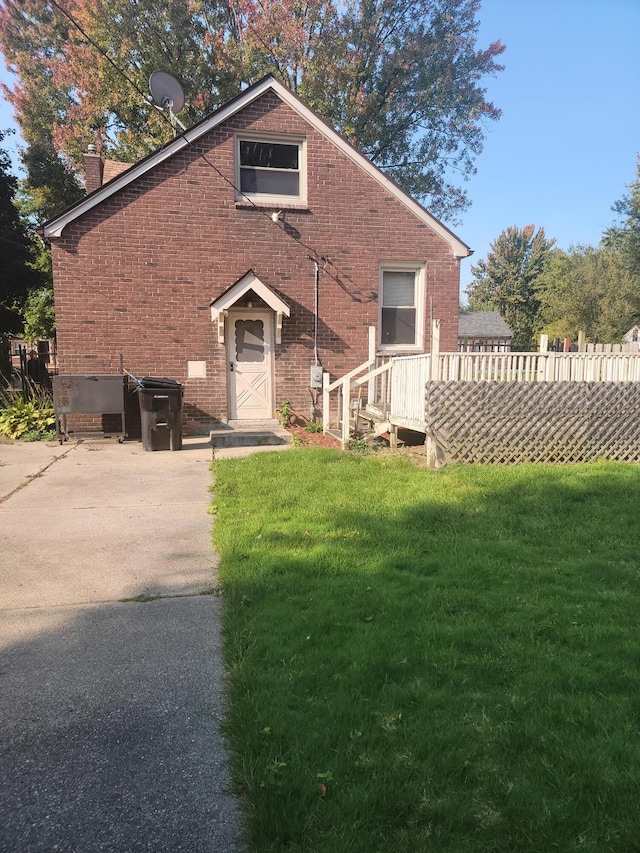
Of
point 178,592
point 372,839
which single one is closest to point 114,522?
point 178,592

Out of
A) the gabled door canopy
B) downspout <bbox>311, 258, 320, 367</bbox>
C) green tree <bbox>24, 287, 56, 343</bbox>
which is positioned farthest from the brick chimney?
green tree <bbox>24, 287, 56, 343</bbox>

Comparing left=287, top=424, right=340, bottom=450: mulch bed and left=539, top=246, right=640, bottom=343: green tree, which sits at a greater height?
left=539, top=246, right=640, bottom=343: green tree

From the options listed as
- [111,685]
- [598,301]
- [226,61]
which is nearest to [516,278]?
[598,301]

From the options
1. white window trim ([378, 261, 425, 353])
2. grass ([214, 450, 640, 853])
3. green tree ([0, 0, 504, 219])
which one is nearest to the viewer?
grass ([214, 450, 640, 853])

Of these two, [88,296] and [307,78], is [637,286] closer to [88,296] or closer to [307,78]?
[307,78]

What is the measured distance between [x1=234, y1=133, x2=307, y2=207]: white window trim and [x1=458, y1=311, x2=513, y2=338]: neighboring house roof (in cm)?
3696

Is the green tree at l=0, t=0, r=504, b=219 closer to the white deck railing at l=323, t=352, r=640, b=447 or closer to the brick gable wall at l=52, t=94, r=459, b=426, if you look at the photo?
the brick gable wall at l=52, t=94, r=459, b=426

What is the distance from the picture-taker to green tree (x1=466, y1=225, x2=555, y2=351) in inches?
2286

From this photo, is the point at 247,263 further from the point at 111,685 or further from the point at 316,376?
the point at 111,685

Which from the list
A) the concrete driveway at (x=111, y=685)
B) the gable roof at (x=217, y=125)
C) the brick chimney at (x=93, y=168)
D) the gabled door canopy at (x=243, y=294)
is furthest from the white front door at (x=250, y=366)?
the concrete driveway at (x=111, y=685)

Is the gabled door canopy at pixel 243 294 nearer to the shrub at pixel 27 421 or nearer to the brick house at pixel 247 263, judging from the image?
the brick house at pixel 247 263

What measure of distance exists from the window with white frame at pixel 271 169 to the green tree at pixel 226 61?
459 inches

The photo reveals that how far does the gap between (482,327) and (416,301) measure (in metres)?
38.8

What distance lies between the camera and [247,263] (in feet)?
36.6
